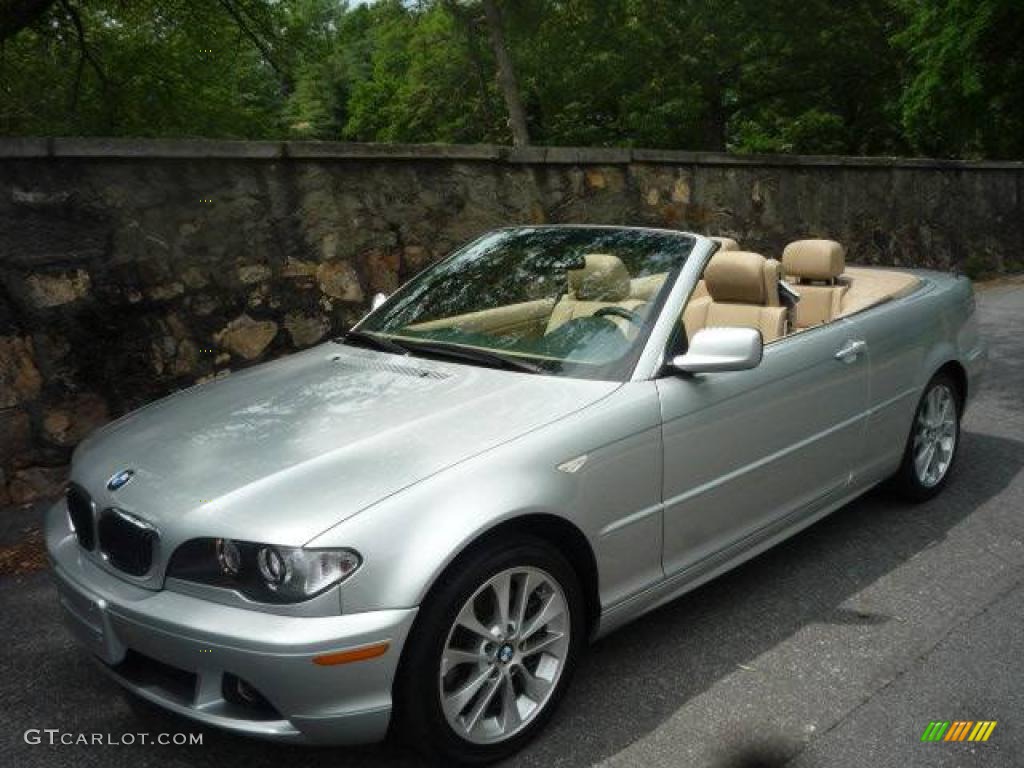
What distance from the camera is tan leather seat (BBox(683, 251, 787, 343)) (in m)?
4.27

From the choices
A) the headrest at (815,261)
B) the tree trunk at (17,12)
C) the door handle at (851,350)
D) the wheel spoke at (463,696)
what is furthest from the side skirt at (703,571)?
the tree trunk at (17,12)

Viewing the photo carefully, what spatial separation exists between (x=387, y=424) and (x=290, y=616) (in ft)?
2.31

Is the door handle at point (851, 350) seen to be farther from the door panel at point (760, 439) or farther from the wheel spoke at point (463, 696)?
the wheel spoke at point (463, 696)

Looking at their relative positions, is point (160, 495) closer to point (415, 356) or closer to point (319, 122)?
point (415, 356)

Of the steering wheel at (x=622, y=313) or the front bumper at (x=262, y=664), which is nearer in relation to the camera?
the front bumper at (x=262, y=664)

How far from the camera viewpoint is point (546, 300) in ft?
12.4

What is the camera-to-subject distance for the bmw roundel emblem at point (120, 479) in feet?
9.21

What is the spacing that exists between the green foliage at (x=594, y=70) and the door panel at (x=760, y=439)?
29.7ft

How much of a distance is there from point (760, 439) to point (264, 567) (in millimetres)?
1923

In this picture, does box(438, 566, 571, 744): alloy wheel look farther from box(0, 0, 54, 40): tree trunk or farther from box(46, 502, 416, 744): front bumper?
box(0, 0, 54, 40): tree trunk

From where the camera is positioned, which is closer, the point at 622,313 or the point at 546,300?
the point at 622,313

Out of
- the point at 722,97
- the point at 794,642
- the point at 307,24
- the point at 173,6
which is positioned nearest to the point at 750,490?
the point at 794,642

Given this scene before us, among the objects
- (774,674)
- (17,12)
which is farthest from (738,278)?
(17,12)

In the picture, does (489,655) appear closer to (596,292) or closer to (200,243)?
(596,292)
